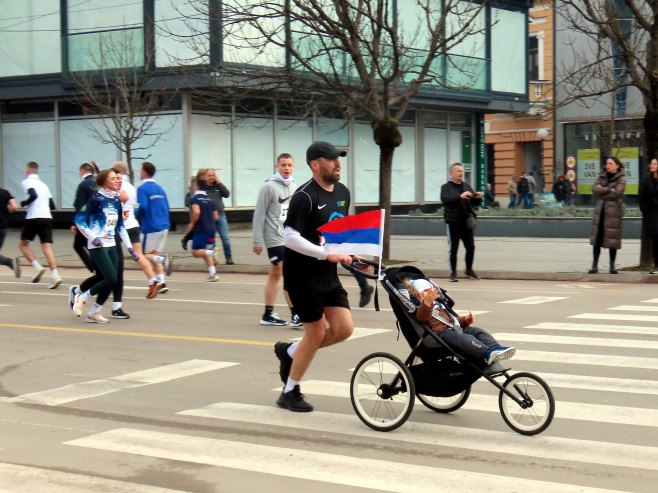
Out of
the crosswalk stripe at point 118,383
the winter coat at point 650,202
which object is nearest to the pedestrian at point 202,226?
the winter coat at point 650,202

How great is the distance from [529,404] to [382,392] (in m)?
0.96

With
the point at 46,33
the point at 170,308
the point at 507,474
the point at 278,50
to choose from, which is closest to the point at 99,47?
the point at 46,33

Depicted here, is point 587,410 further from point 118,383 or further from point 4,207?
point 4,207

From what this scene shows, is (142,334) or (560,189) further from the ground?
(560,189)

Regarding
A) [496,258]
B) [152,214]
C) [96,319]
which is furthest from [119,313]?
[496,258]

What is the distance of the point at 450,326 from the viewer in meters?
6.78

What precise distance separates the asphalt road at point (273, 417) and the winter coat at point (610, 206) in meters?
4.54

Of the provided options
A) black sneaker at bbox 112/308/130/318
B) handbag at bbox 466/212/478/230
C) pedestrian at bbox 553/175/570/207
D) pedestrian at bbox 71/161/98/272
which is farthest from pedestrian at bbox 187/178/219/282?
pedestrian at bbox 553/175/570/207

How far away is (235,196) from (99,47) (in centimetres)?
617

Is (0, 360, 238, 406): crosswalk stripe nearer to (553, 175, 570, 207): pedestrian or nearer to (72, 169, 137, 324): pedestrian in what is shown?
(72, 169, 137, 324): pedestrian

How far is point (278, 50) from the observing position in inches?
1220

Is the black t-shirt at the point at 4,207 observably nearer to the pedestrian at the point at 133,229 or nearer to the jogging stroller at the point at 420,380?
the pedestrian at the point at 133,229

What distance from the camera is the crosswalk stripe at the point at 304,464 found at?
18.1ft

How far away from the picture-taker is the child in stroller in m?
6.61
